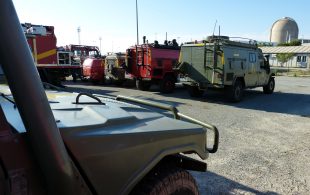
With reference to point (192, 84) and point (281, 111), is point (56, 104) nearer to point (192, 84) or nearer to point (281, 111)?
point (281, 111)

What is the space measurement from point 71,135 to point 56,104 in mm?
730

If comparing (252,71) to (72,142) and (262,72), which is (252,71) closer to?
(262,72)

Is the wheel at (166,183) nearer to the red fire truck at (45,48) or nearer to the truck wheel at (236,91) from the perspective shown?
the truck wheel at (236,91)

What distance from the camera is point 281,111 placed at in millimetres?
10391

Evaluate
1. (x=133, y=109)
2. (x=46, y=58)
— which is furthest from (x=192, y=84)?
(x=133, y=109)

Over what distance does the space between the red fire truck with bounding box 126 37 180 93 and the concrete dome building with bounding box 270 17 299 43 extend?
6719 centimetres

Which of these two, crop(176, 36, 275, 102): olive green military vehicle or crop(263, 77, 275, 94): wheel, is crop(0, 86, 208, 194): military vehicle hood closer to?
crop(176, 36, 275, 102): olive green military vehicle

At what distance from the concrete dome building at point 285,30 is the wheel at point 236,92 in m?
68.7

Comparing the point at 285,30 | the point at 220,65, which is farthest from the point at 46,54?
the point at 285,30

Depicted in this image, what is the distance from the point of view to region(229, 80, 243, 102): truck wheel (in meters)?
11.9

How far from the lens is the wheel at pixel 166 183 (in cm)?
221

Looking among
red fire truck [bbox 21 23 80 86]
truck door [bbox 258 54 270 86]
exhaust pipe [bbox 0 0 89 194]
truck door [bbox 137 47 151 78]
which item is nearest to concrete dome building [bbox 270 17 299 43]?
truck door [bbox 258 54 270 86]

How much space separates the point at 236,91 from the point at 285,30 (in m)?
71.6

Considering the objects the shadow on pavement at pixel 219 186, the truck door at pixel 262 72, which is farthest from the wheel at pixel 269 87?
the shadow on pavement at pixel 219 186
